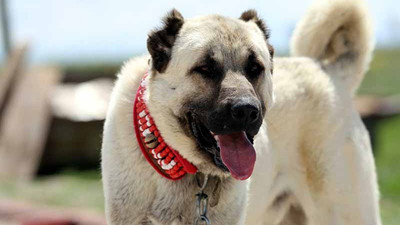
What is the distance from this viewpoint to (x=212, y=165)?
380 cm

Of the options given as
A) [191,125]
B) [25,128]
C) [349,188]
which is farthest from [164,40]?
[25,128]

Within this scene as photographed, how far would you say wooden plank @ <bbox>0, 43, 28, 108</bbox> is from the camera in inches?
484

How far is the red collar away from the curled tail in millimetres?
1726

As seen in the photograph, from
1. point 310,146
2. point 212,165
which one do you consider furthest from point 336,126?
point 212,165

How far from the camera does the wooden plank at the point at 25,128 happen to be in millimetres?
11195

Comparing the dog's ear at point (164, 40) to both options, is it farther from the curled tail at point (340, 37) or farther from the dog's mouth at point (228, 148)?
the curled tail at point (340, 37)

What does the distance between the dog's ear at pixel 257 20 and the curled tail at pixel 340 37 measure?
1.13m

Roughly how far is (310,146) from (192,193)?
49.9 inches

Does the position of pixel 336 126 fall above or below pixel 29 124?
above

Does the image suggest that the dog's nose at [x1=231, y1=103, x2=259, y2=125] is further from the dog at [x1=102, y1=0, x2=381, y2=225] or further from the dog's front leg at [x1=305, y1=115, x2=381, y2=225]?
the dog's front leg at [x1=305, y1=115, x2=381, y2=225]

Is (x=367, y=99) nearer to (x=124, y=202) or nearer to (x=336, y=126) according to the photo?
(x=336, y=126)

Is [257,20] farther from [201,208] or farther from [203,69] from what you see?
[201,208]

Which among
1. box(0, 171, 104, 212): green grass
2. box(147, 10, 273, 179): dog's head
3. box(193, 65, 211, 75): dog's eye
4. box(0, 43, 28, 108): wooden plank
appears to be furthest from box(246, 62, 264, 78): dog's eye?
box(0, 43, 28, 108): wooden plank

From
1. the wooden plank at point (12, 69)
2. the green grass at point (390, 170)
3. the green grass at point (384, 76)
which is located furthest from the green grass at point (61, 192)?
the green grass at point (384, 76)
